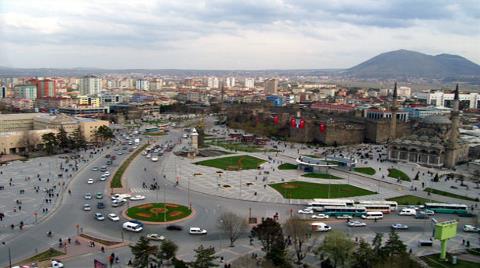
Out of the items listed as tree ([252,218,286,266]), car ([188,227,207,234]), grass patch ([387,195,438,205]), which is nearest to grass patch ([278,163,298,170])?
grass patch ([387,195,438,205])

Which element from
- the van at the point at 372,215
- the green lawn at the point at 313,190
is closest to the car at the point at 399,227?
the van at the point at 372,215

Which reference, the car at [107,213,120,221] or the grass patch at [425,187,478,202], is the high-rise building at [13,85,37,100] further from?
the grass patch at [425,187,478,202]

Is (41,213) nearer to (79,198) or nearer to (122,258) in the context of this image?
(79,198)

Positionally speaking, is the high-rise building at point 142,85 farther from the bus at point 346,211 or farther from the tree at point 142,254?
the tree at point 142,254

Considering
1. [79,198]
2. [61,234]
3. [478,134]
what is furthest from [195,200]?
[478,134]

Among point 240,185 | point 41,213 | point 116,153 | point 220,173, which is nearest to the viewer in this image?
point 41,213

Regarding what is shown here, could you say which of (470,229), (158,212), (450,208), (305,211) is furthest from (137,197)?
(470,229)
